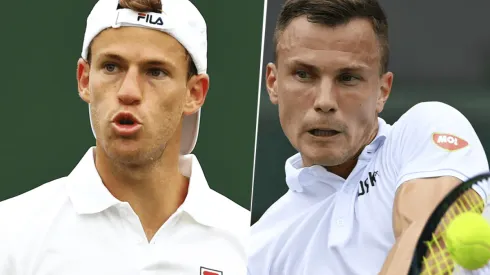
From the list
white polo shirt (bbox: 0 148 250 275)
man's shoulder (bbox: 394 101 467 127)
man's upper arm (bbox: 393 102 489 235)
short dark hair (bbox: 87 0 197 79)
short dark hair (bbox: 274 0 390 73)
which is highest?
short dark hair (bbox: 274 0 390 73)

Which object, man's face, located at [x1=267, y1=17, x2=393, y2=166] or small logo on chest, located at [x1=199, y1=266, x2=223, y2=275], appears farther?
small logo on chest, located at [x1=199, y1=266, x2=223, y2=275]

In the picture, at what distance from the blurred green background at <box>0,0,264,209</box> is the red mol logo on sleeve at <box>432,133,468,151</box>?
43cm

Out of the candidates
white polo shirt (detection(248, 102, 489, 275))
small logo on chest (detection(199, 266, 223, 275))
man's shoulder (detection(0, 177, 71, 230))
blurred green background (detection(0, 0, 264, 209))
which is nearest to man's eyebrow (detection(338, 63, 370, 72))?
white polo shirt (detection(248, 102, 489, 275))

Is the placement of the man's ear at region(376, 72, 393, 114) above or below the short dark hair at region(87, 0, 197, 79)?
below

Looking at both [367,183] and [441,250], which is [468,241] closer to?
[441,250]

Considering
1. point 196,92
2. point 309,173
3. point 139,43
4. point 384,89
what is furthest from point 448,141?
point 139,43

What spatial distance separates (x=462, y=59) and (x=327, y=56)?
26cm

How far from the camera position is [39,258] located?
176 centimetres

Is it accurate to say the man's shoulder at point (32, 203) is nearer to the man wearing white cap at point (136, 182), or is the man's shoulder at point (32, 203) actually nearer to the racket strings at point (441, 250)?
the man wearing white cap at point (136, 182)

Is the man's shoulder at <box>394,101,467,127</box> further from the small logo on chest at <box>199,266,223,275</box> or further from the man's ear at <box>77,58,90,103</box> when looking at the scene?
the man's ear at <box>77,58,90,103</box>

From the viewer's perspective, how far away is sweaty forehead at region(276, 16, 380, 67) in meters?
1.66

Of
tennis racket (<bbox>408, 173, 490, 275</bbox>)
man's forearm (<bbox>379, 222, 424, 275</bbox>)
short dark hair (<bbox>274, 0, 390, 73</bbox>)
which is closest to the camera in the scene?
tennis racket (<bbox>408, 173, 490, 275</bbox>)

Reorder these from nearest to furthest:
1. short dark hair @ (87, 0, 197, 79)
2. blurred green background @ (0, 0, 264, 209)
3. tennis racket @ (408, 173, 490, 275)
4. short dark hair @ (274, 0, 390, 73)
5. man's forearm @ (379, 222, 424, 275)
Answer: tennis racket @ (408, 173, 490, 275)
man's forearm @ (379, 222, 424, 275)
short dark hair @ (274, 0, 390, 73)
short dark hair @ (87, 0, 197, 79)
blurred green background @ (0, 0, 264, 209)

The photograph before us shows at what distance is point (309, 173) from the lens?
5.67ft
